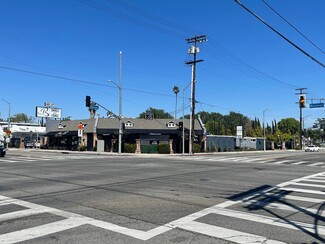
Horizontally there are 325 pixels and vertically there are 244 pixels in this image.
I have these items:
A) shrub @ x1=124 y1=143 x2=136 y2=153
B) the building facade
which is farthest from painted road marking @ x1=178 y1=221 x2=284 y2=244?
the building facade

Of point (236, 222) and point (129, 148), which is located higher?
point (129, 148)

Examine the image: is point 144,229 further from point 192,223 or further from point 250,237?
point 250,237

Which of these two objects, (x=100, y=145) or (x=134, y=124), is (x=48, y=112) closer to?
(x=134, y=124)

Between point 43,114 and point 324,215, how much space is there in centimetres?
7546

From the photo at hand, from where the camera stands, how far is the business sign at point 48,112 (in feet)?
253

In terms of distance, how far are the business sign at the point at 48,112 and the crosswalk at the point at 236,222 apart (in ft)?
230

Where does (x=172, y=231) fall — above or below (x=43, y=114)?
below

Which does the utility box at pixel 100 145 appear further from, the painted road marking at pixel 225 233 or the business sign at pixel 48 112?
the painted road marking at pixel 225 233

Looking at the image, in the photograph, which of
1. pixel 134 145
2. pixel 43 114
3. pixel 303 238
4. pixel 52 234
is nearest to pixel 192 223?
pixel 303 238

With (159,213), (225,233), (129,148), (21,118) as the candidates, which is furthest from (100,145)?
(21,118)

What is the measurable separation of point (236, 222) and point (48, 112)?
249ft

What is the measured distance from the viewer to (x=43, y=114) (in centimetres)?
7781

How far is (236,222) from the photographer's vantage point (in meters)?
7.62

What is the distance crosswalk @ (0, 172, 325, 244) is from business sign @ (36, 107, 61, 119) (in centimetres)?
7025
